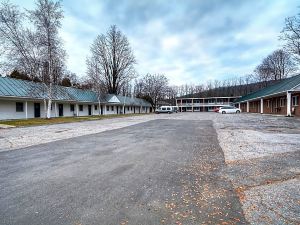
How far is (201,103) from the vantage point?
318 feet

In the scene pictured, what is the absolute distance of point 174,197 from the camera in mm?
3980

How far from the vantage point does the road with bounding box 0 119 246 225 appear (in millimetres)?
3295

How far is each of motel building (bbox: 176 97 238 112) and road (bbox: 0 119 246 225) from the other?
91.0 m

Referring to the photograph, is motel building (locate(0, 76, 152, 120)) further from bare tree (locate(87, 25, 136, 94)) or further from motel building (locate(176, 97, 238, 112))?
motel building (locate(176, 97, 238, 112))

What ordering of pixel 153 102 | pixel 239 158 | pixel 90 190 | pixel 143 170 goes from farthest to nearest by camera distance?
pixel 153 102, pixel 239 158, pixel 143 170, pixel 90 190

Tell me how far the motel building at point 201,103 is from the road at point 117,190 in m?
91.0

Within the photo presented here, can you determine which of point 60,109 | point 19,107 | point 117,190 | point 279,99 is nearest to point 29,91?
point 19,107

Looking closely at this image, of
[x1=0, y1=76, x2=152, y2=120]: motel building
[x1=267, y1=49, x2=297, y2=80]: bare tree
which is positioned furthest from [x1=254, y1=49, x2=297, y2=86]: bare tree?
[x1=0, y1=76, x2=152, y2=120]: motel building

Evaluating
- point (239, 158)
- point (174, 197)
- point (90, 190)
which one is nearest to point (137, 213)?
point (174, 197)

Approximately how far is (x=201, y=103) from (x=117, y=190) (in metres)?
95.5

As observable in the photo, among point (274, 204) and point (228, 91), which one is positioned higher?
point (228, 91)

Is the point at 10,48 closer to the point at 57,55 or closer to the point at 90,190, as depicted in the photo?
the point at 57,55

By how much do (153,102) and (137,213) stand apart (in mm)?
76040

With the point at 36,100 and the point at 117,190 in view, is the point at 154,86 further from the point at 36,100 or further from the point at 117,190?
the point at 117,190
